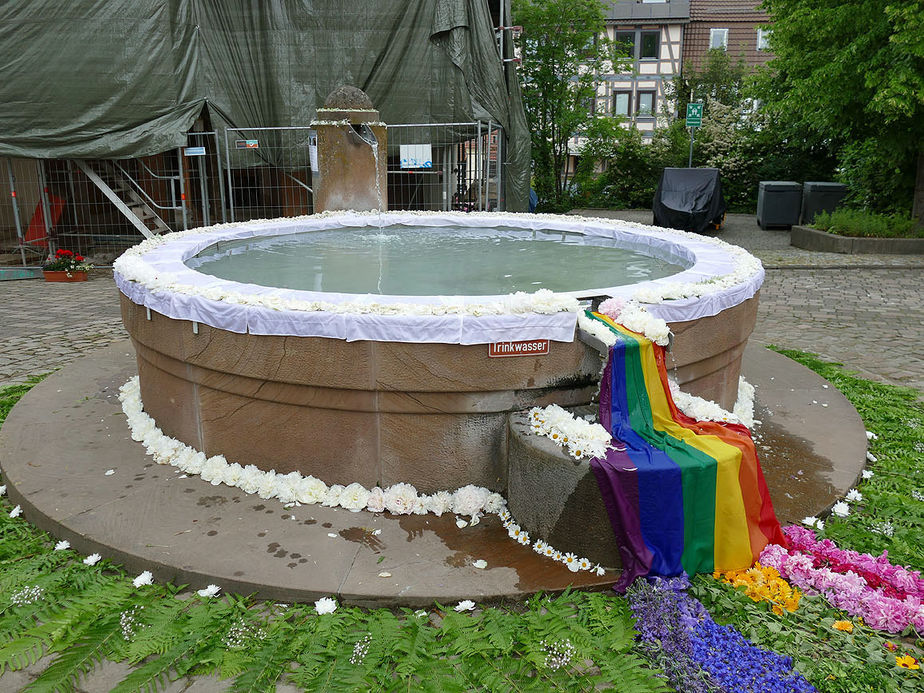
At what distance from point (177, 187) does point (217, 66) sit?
295cm

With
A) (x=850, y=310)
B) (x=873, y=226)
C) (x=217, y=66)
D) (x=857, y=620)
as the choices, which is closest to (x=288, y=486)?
(x=857, y=620)

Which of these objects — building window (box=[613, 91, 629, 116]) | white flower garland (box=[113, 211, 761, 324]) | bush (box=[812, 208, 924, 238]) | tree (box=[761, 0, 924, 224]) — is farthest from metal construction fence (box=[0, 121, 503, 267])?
building window (box=[613, 91, 629, 116])

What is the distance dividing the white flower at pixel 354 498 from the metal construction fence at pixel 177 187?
33.5 ft

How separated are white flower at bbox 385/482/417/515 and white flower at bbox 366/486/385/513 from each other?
24 mm

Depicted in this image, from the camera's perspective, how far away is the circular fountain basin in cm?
382

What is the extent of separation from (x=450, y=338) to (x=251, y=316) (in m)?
1.11

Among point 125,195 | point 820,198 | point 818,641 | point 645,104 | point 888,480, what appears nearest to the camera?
point 818,641

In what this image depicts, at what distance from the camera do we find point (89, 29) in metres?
12.9

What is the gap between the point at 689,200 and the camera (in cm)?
1889

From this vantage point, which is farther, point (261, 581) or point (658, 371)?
point (658, 371)

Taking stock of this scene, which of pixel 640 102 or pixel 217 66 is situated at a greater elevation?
pixel 640 102

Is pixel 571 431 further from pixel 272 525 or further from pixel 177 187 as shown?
pixel 177 187

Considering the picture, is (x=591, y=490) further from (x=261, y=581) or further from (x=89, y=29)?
(x=89, y=29)

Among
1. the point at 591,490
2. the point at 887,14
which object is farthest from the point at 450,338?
the point at 887,14
